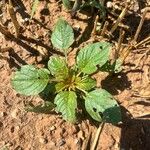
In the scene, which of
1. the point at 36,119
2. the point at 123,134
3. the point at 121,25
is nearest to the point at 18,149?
the point at 36,119

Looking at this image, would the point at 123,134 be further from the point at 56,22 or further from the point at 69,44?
the point at 56,22

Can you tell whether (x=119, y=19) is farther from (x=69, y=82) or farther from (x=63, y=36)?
(x=69, y=82)

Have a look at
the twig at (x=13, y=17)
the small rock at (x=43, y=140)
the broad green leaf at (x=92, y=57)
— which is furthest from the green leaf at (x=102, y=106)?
the twig at (x=13, y=17)

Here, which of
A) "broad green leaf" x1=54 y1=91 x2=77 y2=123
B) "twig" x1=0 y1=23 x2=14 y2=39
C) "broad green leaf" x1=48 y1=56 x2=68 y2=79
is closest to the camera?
"broad green leaf" x1=54 y1=91 x2=77 y2=123

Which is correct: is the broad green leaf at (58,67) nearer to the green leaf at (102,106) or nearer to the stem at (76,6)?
the green leaf at (102,106)

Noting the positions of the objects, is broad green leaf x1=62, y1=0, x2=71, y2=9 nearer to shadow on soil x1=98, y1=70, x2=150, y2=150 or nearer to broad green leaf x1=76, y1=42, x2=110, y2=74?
broad green leaf x1=76, y1=42, x2=110, y2=74

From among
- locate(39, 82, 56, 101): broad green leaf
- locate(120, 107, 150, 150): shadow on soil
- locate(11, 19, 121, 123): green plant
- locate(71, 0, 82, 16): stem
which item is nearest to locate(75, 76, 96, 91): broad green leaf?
locate(11, 19, 121, 123): green plant

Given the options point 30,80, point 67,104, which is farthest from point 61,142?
point 30,80

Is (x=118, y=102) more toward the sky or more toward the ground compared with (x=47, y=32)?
more toward the ground
